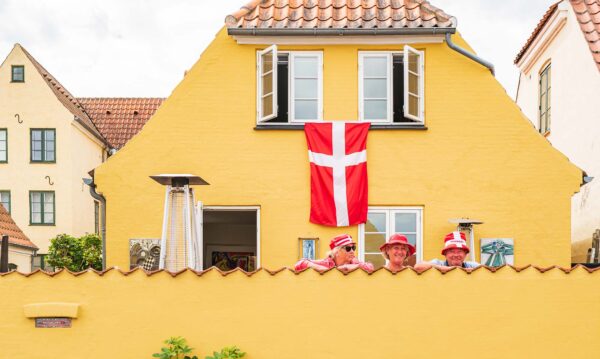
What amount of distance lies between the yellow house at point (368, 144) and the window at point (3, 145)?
19.7m

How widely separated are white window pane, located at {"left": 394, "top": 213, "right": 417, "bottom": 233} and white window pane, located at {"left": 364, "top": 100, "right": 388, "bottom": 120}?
1659mm

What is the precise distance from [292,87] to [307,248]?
266 centimetres

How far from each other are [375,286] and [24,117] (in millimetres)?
24853

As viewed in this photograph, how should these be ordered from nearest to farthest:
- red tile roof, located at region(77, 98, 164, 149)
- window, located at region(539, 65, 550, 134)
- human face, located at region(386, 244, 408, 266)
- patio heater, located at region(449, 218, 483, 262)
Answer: human face, located at region(386, 244, 408, 266)
patio heater, located at region(449, 218, 483, 262)
window, located at region(539, 65, 550, 134)
red tile roof, located at region(77, 98, 164, 149)

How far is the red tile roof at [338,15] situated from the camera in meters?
10.9

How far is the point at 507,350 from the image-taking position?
7.02 meters

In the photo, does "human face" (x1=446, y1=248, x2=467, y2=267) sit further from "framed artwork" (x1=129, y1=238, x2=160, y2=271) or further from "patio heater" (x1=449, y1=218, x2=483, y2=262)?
"framed artwork" (x1=129, y1=238, x2=160, y2=271)

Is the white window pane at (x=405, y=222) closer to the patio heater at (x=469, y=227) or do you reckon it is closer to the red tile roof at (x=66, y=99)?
the patio heater at (x=469, y=227)

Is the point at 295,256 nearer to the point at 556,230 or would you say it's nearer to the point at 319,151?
the point at 319,151

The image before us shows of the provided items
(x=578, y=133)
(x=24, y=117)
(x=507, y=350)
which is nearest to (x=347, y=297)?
(x=507, y=350)

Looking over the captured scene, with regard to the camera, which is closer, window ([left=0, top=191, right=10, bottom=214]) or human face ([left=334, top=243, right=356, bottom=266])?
human face ([left=334, top=243, right=356, bottom=266])

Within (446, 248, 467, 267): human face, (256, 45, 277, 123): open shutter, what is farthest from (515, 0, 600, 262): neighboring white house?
(446, 248, 467, 267): human face

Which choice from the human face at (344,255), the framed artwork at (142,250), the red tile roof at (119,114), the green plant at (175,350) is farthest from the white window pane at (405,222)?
the red tile roof at (119,114)

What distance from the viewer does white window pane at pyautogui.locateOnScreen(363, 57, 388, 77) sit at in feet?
36.4
